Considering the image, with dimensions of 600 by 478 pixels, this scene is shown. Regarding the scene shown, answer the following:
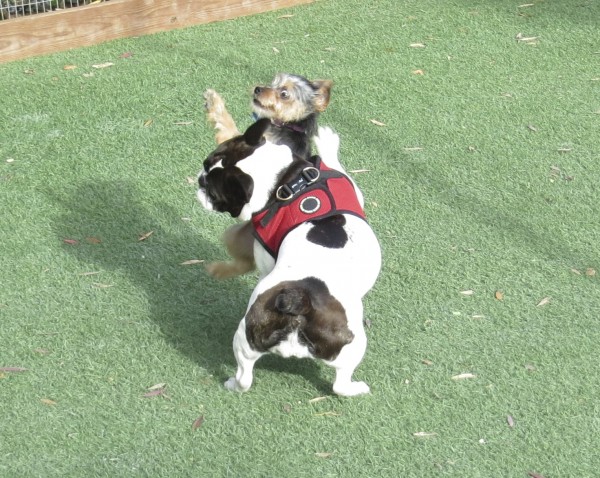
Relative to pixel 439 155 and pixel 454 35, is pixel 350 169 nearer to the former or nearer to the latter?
pixel 439 155

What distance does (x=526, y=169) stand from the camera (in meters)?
5.99

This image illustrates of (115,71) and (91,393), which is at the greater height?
(91,393)

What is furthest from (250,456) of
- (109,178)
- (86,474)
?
(109,178)

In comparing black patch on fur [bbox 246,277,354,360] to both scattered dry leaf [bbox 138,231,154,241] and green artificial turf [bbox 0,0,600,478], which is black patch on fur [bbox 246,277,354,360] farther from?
scattered dry leaf [bbox 138,231,154,241]

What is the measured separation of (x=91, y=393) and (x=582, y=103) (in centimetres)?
436

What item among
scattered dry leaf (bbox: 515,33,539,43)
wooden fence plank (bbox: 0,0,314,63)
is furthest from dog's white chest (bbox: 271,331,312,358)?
scattered dry leaf (bbox: 515,33,539,43)

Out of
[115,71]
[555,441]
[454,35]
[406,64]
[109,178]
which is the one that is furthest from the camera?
[454,35]

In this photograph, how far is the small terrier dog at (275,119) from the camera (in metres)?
4.53

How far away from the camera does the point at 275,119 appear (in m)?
5.00

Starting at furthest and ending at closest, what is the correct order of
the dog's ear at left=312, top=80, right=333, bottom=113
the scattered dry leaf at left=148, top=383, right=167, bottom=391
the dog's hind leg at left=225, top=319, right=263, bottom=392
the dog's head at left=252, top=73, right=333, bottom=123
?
the dog's ear at left=312, top=80, right=333, bottom=113
the dog's head at left=252, top=73, right=333, bottom=123
the scattered dry leaf at left=148, top=383, right=167, bottom=391
the dog's hind leg at left=225, top=319, right=263, bottom=392

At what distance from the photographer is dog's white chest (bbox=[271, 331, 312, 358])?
3.65 m

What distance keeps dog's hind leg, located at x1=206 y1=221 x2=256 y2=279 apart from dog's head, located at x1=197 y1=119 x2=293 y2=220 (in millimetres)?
414

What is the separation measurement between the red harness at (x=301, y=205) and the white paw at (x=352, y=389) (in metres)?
0.62

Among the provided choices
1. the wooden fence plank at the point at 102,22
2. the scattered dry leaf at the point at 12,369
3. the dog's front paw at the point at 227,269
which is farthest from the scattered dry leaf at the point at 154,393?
the wooden fence plank at the point at 102,22
